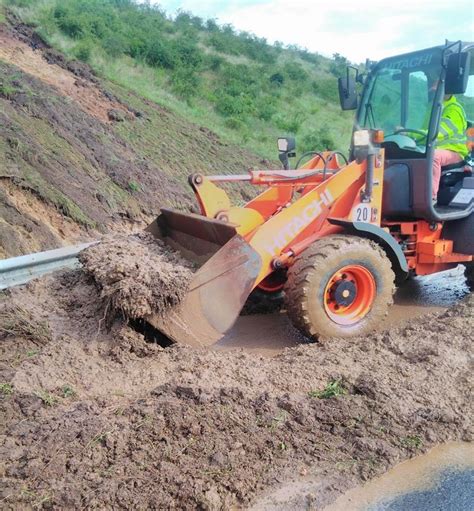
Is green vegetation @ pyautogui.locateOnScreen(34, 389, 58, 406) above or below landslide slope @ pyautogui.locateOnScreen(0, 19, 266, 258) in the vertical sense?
below

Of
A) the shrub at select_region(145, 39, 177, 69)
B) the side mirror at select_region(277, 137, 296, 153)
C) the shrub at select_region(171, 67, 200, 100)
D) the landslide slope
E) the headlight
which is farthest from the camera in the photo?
the shrub at select_region(145, 39, 177, 69)

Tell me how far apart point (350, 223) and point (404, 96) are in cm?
180

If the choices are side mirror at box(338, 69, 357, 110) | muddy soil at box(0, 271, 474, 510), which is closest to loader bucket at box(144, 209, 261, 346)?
muddy soil at box(0, 271, 474, 510)

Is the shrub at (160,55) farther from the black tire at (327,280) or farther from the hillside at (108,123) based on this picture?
the black tire at (327,280)

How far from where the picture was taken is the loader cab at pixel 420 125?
5449 mm

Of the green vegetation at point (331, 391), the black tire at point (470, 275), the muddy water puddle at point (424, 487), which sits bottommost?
the muddy water puddle at point (424, 487)

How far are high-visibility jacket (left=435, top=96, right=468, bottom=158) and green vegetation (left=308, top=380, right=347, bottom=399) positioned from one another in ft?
9.31

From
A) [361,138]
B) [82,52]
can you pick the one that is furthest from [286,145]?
[82,52]

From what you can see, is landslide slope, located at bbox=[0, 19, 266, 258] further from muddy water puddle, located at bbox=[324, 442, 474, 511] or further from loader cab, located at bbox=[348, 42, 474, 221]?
muddy water puddle, located at bbox=[324, 442, 474, 511]

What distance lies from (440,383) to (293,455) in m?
1.46

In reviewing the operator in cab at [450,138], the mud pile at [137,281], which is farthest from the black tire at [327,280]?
the operator in cab at [450,138]

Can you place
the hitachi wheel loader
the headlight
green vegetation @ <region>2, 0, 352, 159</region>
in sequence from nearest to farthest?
the hitachi wheel loader < the headlight < green vegetation @ <region>2, 0, 352, 159</region>

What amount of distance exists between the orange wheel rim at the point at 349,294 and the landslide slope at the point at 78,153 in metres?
3.78

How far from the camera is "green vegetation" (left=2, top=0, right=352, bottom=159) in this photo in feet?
54.4
